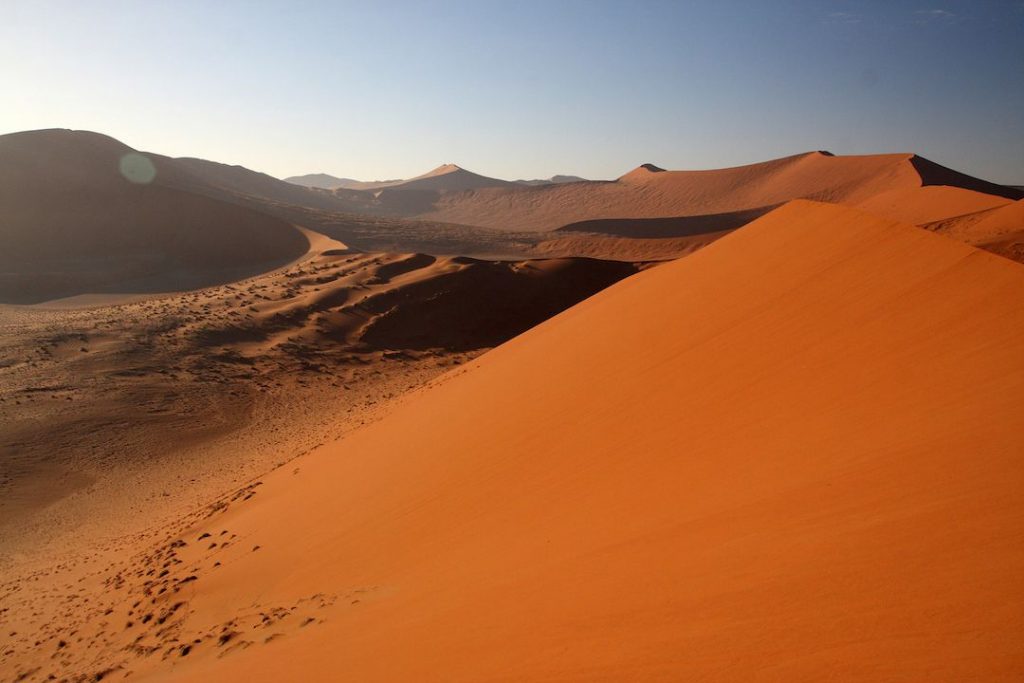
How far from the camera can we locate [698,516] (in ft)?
11.8

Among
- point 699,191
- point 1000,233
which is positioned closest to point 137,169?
point 1000,233

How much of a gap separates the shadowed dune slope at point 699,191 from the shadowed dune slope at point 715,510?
50.4 metres

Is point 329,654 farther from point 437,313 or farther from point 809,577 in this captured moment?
point 437,313

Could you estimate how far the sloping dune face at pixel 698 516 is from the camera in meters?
2.49

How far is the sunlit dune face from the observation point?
124ft

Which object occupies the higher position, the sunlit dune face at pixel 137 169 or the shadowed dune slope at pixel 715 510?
the sunlit dune face at pixel 137 169

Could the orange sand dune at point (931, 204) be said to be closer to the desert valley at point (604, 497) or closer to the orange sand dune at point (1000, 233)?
the orange sand dune at point (1000, 233)

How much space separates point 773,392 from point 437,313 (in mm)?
18852

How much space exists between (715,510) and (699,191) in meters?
69.1

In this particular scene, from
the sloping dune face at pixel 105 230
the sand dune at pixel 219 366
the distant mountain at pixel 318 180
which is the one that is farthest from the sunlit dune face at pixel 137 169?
the distant mountain at pixel 318 180

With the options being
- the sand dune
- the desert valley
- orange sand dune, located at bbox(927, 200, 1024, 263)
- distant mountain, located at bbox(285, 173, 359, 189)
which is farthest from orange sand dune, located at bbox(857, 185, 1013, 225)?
distant mountain, located at bbox(285, 173, 359, 189)

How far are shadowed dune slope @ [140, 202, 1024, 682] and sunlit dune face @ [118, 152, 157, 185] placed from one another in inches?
1468

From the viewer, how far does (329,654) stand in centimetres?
382

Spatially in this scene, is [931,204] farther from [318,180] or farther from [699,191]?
[318,180]
